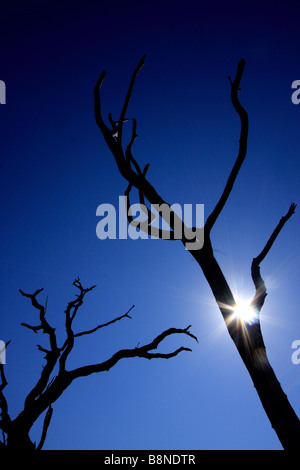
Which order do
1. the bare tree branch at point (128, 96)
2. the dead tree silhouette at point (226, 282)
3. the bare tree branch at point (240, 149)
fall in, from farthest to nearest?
1. the bare tree branch at point (128, 96)
2. the bare tree branch at point (240, 149)
3. the dead tree silhouette at point (226, 282)

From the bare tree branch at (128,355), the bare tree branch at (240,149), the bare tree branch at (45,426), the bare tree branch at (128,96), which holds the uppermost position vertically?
the bare tree branch at (128,96)

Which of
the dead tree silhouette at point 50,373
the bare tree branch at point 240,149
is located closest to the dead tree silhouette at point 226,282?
the bare tree branch at point 240,149

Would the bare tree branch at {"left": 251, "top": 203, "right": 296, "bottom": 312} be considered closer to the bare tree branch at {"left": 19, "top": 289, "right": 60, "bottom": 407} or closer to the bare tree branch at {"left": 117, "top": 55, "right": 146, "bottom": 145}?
the bare tree branch at {"left": 117, "top": 55, "right": 146, "bottom": 145}

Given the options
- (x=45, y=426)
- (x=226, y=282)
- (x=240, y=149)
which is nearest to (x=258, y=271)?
(x=226, y=282)

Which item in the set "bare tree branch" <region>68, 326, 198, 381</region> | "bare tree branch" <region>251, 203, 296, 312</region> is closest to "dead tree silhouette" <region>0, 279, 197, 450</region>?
"bare tree branch" <region>68, 326, 198, 381</region>

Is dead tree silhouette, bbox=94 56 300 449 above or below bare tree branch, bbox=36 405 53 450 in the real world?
above

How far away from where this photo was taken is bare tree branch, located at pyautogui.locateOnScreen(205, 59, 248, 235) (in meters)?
2.82

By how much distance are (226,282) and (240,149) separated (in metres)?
1.36

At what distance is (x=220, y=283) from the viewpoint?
8.65 feet

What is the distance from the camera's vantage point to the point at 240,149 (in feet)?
9.55

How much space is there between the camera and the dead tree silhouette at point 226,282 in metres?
2.07

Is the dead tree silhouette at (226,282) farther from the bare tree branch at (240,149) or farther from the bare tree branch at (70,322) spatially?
the bare tree branch at (70,322)

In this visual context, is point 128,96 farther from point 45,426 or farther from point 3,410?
point 3,410
